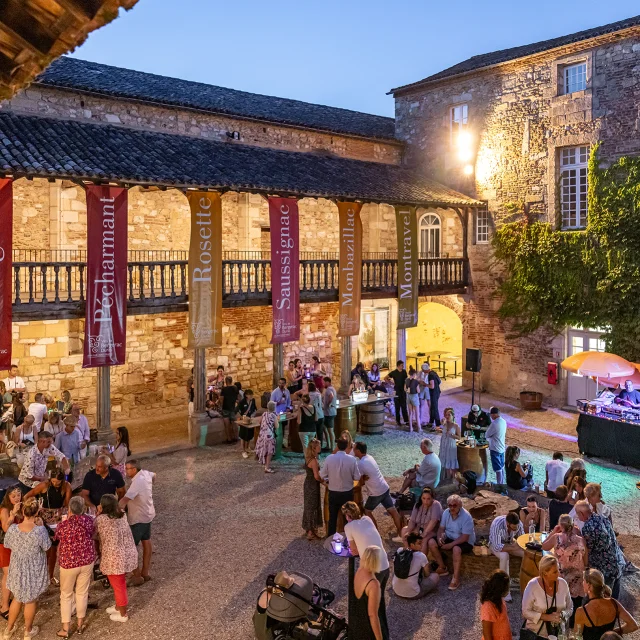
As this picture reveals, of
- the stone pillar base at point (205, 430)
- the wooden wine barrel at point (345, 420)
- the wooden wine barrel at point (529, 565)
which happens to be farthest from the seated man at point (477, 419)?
the wooden wine barrel at point (529, 565)

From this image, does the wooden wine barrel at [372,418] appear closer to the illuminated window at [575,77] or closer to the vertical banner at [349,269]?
the vertical banner at [349,269]

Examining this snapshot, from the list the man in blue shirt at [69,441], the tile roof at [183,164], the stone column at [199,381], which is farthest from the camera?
the stone column at [199,381]

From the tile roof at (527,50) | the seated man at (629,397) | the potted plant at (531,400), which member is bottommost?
the potted plant at (531,400)

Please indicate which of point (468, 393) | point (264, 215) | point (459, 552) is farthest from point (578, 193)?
point (459, 552)

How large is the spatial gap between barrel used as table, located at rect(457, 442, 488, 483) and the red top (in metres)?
7.08

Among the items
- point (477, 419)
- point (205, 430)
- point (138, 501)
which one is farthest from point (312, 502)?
point (205, 430)

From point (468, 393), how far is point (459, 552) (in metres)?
13.0

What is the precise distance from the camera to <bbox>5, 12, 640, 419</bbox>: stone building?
15.2m

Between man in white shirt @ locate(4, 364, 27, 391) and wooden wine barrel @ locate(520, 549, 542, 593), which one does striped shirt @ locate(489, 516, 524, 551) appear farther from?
man in white shirt @ locate(4, 364, 27, 391)

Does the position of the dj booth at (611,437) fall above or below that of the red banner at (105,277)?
below

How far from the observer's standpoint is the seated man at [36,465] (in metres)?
8.99

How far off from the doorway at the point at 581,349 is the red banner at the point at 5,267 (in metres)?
13.7

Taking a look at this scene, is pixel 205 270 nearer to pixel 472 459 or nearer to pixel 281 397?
pixel 281 397

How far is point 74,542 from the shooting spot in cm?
691
